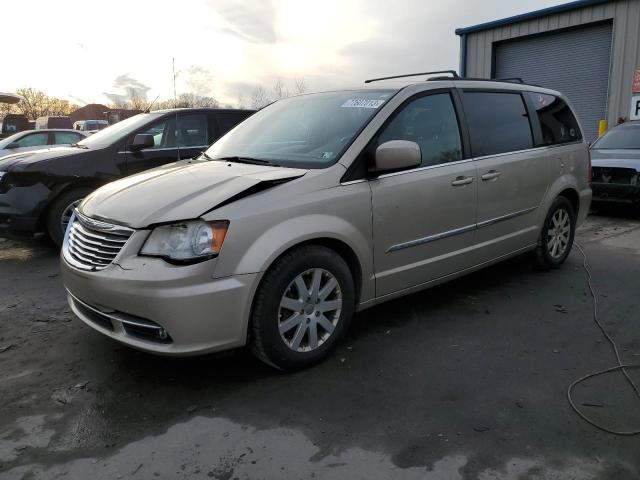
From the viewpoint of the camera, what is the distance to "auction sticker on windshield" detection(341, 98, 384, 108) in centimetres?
381

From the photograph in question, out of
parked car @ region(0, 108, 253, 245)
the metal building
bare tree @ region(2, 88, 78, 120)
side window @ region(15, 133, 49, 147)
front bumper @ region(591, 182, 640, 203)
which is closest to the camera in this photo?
parked car @ region(0, 108, 253, 245)

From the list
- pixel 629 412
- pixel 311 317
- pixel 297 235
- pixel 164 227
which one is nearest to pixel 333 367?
pixel 311 317

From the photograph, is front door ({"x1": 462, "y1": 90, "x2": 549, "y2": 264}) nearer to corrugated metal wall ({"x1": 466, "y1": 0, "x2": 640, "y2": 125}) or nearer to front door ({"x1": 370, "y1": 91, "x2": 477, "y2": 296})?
front door ({"x1": 370, "y1": 91, "x2": 477, "y2": 296})

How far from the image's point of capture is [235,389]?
312 cm

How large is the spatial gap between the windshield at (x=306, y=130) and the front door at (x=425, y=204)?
8.7 inches

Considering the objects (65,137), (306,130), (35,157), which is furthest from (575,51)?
(35,157)

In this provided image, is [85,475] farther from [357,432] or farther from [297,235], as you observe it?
[297,235]

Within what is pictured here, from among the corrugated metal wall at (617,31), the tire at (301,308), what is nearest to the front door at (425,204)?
the tire at (301,308)

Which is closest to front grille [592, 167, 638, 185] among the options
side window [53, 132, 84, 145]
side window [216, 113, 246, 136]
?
side window [216, 113, 246, 136]

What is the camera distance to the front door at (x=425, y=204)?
3.63 meters

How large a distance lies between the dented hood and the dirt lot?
0.97m

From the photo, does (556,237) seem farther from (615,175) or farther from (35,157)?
(35,157)

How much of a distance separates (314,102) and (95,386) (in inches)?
100

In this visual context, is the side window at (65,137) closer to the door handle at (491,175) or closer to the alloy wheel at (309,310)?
the door handle at (491,175)
